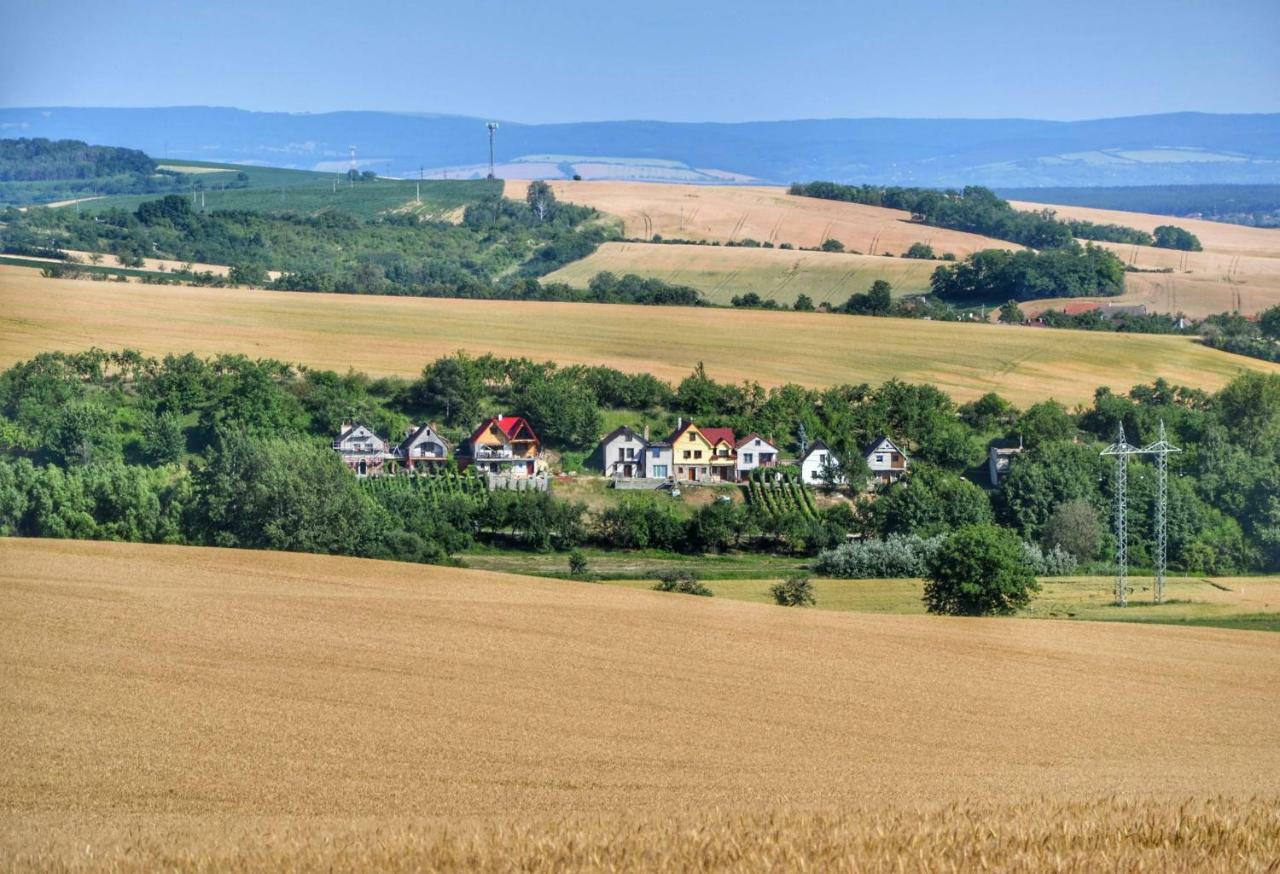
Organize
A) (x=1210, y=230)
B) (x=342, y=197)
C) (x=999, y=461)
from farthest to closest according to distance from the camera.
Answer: (x=342, y=197) → (x=1210, y=230) → (x=999, y=461)

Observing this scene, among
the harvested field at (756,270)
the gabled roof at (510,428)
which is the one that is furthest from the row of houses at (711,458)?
the harvested field at (756,270)

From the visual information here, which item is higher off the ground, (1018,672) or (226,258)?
(226,258)

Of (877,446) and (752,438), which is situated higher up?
(752,438)

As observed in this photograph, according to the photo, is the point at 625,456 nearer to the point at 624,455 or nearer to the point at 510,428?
the point at 624,455

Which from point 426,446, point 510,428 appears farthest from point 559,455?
point 426,446

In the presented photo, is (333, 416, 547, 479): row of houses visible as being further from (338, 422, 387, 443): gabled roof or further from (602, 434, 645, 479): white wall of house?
(602, 434, 645, 479): white wall of house

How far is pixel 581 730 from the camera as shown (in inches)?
427

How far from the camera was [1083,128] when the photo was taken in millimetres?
109688


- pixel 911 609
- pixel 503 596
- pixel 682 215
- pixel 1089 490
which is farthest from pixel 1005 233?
pixel 503 596

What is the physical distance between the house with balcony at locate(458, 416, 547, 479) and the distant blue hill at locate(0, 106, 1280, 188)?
2135 inches

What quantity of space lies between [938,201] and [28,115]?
126 feet

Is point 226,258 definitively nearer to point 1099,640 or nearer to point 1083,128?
point 1099,640

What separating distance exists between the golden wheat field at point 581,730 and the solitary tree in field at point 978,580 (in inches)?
58.6

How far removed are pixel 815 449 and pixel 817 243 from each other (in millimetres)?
31864
